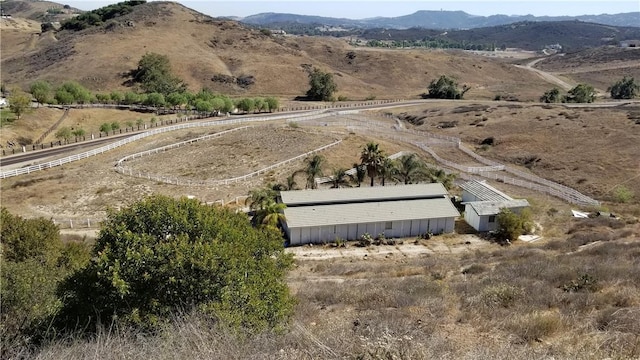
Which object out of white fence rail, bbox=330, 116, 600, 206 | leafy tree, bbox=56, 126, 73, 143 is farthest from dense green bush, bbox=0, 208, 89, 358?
leafy tree, bbox=56, 126, 73, 143

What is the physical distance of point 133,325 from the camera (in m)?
12.3

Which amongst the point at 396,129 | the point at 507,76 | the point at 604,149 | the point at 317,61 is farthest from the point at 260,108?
the point at 507,76

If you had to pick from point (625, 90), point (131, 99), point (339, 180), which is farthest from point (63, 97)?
point (625, 90)

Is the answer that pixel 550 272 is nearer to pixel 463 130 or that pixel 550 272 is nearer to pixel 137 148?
pixel 137 148

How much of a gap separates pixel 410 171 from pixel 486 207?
25.6ft

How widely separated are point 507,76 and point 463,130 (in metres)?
99.4

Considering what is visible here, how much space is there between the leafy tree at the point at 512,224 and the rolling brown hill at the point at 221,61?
8739 centimetres

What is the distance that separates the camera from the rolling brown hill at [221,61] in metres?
116

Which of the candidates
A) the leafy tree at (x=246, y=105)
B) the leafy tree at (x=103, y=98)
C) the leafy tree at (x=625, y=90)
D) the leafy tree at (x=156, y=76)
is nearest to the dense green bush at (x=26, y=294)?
the leafy tree at (x=246, y=105)

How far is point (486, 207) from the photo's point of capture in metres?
36.8

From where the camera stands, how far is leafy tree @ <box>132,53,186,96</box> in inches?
3904

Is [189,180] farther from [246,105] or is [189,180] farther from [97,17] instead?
[97,17]

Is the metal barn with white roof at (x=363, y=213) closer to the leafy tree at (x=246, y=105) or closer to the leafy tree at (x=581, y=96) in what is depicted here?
the leafy tree at (x=246, y=105)

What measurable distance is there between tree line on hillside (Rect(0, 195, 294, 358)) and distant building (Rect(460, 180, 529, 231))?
2571cm
